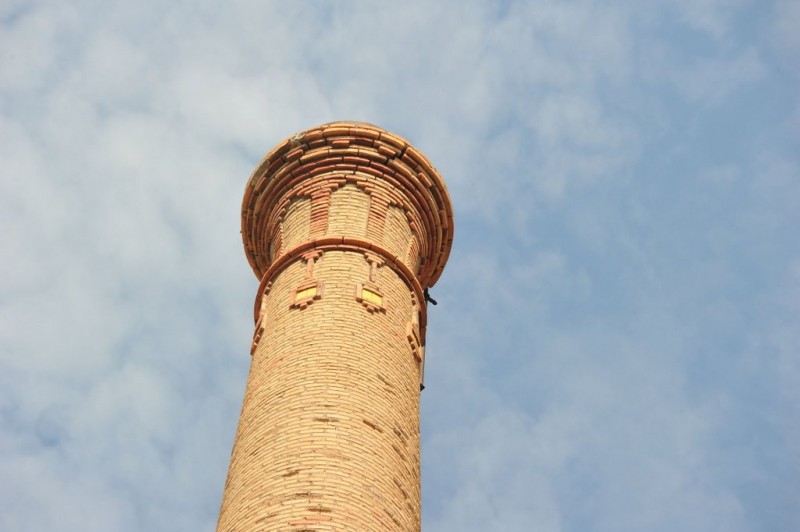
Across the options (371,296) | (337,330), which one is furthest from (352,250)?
(337,330)

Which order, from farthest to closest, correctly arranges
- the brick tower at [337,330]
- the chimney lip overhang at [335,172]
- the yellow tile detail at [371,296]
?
the chimney lip overhang at [335,172]
the yellow tile detail at [371,296]
the brick tower at [337,330]

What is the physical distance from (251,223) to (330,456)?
183 inches

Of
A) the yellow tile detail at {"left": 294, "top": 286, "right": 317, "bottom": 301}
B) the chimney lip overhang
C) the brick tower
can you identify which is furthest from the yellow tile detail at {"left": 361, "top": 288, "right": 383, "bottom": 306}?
the chimney lip overhang

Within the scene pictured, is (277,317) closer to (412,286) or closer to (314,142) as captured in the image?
(412,286)

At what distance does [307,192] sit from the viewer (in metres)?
11.6

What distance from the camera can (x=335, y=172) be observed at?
11.7m

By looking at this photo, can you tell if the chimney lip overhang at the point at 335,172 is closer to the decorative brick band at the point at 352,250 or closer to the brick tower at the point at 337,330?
the brick tower at the point at 337,330

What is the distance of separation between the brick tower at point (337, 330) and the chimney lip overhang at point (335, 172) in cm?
1

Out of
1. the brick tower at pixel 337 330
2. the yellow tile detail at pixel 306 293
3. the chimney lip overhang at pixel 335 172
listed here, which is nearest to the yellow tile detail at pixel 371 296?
the brick tower at pixel 337 330

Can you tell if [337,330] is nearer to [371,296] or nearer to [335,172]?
[371,296]

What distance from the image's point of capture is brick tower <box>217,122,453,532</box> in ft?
26.8

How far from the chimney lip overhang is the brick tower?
0.05ft

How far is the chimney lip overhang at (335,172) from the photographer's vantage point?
1194 centimetres

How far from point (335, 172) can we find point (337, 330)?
268cm
